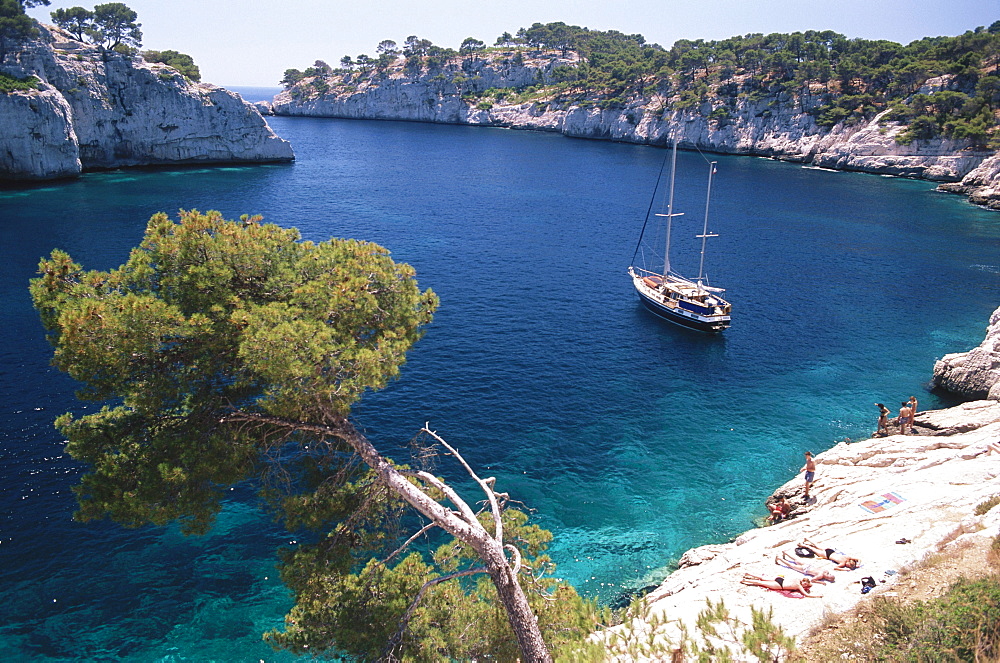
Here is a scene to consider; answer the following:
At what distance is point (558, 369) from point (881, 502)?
832 inches

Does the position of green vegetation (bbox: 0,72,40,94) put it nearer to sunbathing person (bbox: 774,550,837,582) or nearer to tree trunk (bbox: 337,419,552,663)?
tree trunk (bbox: 337,419,552,663)

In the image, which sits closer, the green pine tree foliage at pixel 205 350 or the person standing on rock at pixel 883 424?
the green pine tree foliage at pixel 205 350

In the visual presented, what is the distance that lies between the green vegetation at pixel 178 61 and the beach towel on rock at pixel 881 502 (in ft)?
407

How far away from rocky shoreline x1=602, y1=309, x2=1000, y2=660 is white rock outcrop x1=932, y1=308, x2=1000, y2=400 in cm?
444

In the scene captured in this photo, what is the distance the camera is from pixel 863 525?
20.5 metres

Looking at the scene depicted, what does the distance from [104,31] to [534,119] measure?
12057 centimetres

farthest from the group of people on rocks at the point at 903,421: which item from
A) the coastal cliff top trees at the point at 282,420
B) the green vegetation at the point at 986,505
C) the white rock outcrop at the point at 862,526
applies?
the coastal cliff top trees at the point at 282,420

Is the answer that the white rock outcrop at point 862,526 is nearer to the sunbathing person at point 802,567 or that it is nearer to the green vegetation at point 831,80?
the sunbathing person at point 802,567

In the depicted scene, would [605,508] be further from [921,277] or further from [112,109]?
[112,109]

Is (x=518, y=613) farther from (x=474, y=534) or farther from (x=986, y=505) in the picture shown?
(x=986, y=505)

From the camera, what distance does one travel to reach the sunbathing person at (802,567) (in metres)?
16.7

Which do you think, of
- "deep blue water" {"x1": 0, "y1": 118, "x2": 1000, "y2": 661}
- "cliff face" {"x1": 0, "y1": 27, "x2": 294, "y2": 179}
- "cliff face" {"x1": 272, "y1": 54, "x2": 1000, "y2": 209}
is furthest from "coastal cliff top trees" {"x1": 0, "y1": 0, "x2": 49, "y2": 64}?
"cliff face" {"x1": 272, "y1": 54, "x2": 1000, "y2": 209}

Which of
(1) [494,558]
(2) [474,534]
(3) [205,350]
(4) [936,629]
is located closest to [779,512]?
(4) [936,629]

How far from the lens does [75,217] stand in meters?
67.4
